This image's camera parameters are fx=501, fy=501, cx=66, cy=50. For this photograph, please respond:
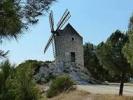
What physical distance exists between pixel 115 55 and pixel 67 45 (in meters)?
24.2

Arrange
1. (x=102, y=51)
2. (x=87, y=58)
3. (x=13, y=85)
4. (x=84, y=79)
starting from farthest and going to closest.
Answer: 1. (x=87, y=58)
2. (x=84, y=79)
3. (x=102, y=51)
4. (x=13, y=85)

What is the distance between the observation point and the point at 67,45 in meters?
66.7

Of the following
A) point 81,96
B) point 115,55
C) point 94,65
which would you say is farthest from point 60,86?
point 94,65

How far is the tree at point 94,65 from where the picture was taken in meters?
84.6

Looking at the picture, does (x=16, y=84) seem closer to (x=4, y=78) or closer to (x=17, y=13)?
(x=4, y=78)

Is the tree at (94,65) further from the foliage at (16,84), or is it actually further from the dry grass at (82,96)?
the foliage at (16,84)

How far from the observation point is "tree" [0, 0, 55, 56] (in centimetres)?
633

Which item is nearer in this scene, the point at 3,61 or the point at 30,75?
the point at 3,61

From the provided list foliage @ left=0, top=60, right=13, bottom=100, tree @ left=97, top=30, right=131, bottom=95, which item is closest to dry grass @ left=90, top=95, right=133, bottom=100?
tree @ left=97, top=30, right=131, bottom=95

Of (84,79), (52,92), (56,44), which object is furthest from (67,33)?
(52,92)

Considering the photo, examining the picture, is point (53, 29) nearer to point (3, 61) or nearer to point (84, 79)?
point (84, 79)

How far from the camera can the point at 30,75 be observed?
8.46 meters

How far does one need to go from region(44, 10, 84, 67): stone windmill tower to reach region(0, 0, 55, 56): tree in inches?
2322

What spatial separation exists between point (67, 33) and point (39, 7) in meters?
60.4
